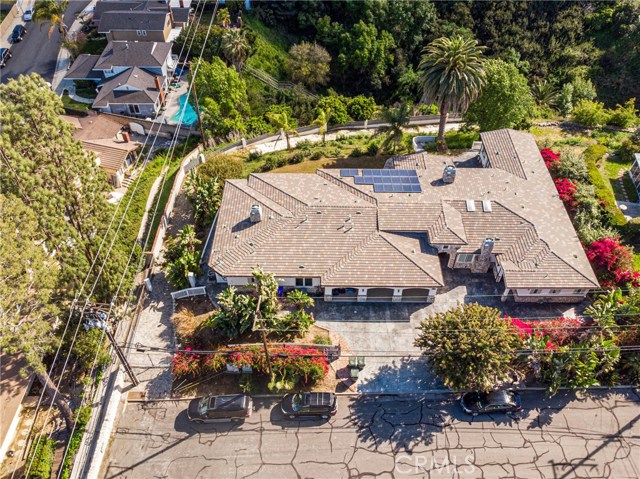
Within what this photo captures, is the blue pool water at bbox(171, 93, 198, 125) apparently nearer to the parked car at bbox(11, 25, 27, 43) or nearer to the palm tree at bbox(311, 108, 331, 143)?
the palm tree at bbox(311, 108, 331, 143)

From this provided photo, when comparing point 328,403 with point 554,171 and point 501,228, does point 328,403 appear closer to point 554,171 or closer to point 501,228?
point 501,228

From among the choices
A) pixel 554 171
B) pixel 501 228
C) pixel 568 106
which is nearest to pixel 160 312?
pixel 501 228

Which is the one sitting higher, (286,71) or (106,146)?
(286,71)

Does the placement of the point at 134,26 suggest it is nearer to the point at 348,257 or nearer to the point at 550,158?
the point at 348,257

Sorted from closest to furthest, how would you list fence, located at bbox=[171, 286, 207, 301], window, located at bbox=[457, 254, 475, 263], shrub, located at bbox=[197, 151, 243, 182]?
fence, located at bbox=[171, 286, 207, 301]
window, located at bbox=[457, 254, 475, 263]
shrub, located at bbox=[197, 151, 243, 182]

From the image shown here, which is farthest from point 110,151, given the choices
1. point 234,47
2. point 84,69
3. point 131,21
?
point 131,21

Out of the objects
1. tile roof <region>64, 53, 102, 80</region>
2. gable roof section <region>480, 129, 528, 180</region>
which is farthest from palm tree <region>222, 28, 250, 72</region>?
gable roof section <region>480, 129, 528, 180</region>
